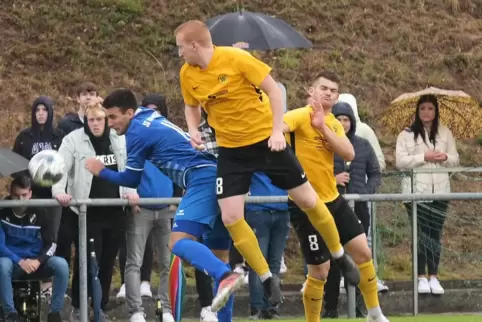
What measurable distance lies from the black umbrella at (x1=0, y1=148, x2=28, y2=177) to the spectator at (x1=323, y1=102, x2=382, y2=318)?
3.23 metres

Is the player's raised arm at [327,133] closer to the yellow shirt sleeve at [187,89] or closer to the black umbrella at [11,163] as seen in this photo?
the yellow shirt sleeve at [187,89]

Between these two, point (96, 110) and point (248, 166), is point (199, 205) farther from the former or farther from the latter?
point (96, 110)

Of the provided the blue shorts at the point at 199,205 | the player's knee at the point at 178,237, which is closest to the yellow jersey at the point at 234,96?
the blue shorts at the point at 199,205

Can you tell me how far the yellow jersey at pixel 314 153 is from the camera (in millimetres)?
10992

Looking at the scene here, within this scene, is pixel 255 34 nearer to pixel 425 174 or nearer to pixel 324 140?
pixel 425 174

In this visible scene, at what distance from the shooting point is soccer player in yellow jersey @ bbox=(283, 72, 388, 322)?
36.0ft

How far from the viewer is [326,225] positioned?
1048 centimetres

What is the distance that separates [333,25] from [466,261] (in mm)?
7041

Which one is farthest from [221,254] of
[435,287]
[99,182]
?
[435,287]

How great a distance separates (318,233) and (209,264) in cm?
128

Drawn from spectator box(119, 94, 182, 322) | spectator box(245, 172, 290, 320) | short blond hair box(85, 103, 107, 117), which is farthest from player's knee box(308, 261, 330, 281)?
short blond hair box(85, 103, 107, 117)

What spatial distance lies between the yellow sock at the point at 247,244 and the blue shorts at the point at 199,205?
28cm

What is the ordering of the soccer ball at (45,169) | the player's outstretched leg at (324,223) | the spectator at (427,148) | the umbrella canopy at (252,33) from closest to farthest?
the player's outstretched leg at (324,223) → the soccer ball at (45,169) → the spectator at (427,148) → the umbrella canopy at (252,33)

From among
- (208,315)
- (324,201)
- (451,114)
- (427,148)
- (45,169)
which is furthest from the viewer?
(451,114)
